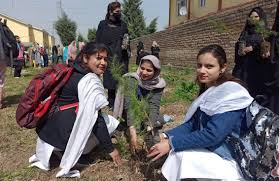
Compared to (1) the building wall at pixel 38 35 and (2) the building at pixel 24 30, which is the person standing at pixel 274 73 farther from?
(1) the building wall at pixel 38 35

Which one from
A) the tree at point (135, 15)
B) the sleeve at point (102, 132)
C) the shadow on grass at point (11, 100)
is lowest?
the shadow on grass at point (11, 100)

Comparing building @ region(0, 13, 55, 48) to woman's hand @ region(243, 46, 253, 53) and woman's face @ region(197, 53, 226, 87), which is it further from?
woman's face @ region(197, 53, 226, 87)

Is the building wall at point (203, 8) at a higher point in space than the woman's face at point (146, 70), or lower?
higher

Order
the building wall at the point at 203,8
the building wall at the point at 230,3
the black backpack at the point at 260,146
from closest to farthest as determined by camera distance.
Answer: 1. the black backpack at the point at 260,146
2. the building wall at the point at 230,3
3. the building wall at the point at 203,8

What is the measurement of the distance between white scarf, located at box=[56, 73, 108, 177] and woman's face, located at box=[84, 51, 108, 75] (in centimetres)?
9

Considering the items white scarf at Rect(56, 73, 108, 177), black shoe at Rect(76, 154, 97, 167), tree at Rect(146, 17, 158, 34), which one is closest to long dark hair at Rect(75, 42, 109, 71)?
white scarf at Rect(56, 73, 108, 177)

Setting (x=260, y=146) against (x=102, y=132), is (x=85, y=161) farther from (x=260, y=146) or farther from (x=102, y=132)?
(x=260, y=146)

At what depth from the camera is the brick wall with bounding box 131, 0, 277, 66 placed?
30.4 ft

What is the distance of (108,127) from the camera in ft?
12.0

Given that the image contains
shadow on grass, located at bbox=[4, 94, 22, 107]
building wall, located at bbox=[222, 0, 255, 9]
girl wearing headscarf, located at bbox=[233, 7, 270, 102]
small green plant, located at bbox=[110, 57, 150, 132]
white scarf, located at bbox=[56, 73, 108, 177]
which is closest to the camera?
small green plant, located at bbox=[110, 57, 150, 132]

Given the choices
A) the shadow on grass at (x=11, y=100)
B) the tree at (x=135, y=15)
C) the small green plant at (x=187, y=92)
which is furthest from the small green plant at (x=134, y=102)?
the tree at (x=135, y=15)

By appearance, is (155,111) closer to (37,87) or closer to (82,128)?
(82,128)

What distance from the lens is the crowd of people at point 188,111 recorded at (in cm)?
241

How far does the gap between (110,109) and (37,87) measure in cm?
260
